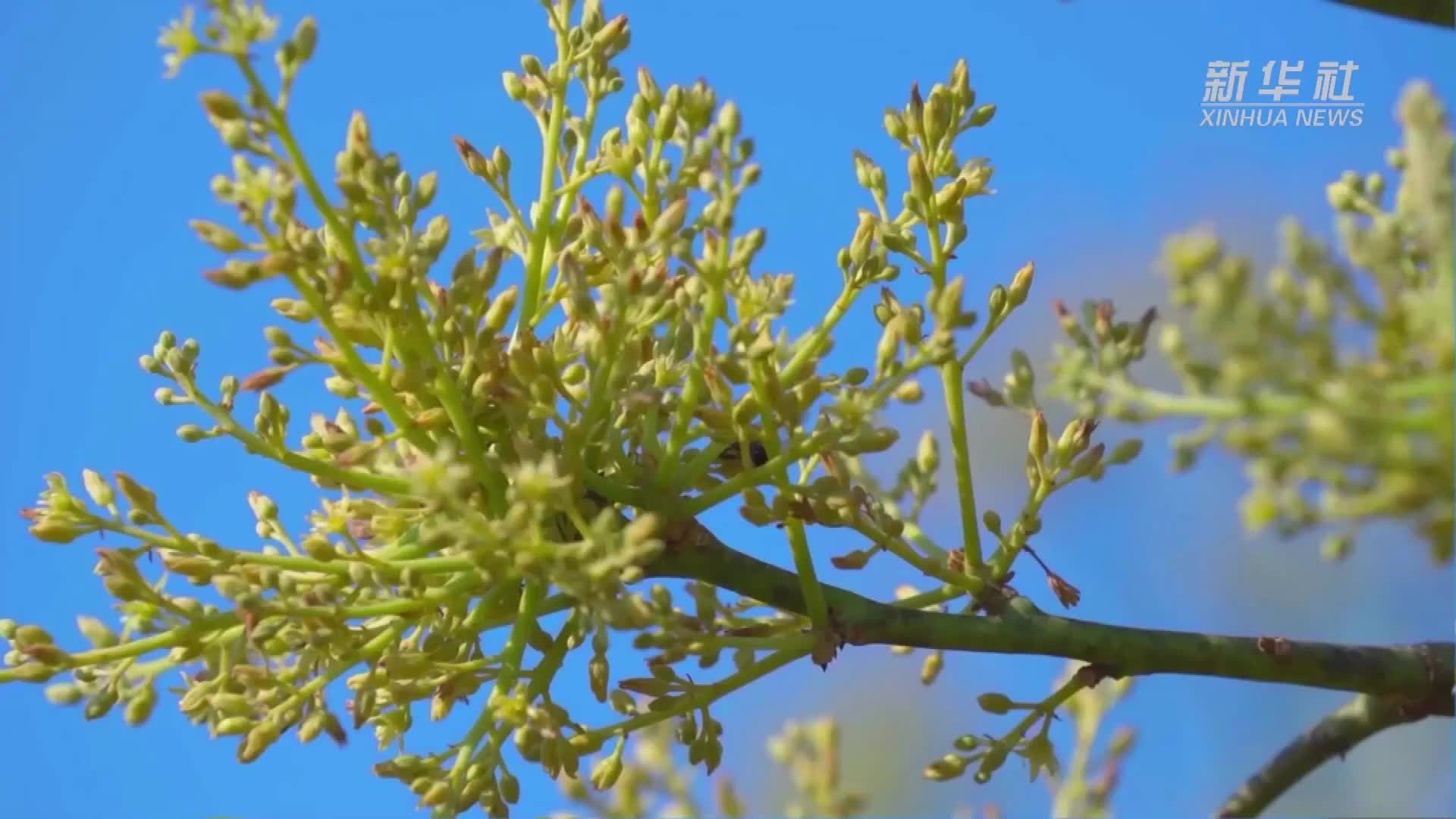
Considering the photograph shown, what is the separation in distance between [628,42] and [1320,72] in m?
1.29

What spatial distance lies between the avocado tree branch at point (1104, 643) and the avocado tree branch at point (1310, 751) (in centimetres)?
13

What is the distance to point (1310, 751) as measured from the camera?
171 cm

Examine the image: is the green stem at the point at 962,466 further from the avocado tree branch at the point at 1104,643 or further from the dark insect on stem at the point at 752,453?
the dark insect on stem at the point at 752,453

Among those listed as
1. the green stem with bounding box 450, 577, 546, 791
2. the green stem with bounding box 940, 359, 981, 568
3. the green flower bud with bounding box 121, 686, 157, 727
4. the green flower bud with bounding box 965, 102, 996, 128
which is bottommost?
the green flower bud with bounding box 121, 686, 157, 727

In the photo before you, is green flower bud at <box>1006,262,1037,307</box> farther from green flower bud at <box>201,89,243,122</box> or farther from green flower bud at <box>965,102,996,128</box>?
green flower bud at <box>201,89,243,122</box>

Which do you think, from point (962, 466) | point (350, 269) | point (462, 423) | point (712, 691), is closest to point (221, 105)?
point (350, 269)

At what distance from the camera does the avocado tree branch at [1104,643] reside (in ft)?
4.97

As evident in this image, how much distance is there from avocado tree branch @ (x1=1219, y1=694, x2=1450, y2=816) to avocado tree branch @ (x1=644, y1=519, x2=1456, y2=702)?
0.13 metres

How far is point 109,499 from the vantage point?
151cm

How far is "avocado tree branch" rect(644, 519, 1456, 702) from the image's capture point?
1.52m

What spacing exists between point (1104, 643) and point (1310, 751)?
1.17 feet

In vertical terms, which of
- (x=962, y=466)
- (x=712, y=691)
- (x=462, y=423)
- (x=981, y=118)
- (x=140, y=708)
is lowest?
(x=140, y=708)

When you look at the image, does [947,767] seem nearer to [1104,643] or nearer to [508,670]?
[1104,643]

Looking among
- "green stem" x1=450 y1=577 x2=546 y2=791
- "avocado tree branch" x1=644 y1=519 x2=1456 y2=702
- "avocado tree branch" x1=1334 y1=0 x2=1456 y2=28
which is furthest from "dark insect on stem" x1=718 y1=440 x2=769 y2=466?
"avocado tree branch" x1=1334 y1=0 x2=1456 y2=28
